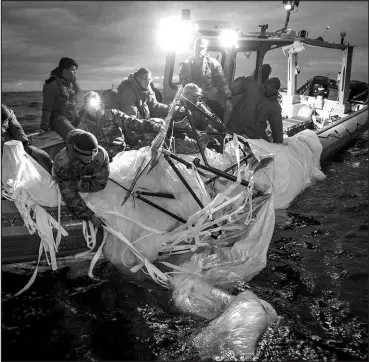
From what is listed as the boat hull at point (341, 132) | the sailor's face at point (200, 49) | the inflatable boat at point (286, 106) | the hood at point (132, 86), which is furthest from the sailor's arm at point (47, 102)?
the boat hull at point (341, 132)

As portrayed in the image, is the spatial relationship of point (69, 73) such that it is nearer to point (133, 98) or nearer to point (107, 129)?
point (133, 98)

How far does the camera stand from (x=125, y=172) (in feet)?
12.7

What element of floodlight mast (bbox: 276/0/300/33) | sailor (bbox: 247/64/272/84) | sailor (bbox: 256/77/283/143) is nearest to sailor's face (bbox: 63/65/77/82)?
sailor (bbox: 256/77/283/143)

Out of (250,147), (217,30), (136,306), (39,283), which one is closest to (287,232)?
(250,147)

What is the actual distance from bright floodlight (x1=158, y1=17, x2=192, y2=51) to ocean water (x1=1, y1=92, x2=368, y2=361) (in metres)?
4.47

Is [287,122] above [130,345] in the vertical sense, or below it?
above

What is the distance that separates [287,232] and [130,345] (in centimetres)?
319

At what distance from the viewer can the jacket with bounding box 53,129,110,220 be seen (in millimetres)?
3408

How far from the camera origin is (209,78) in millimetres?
6328

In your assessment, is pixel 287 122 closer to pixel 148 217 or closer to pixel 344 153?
pixel 344 153

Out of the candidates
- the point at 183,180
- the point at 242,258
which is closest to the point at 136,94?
the point at 183,180

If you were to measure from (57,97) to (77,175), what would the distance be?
2.19 meters

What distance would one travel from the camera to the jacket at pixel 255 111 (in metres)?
6.16

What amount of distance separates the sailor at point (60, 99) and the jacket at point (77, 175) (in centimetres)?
172
